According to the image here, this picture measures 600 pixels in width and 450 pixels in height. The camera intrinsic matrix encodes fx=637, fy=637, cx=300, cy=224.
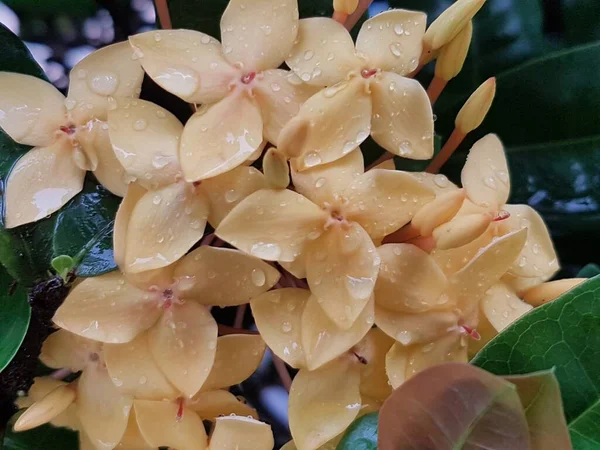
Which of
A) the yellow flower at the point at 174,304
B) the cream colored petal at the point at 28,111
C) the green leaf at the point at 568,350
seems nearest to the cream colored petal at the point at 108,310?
the yellow flower at the point at 174,304

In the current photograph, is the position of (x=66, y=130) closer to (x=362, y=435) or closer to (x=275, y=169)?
(x=275, y=169)

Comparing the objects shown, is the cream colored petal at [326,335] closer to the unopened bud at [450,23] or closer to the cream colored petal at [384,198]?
the cream colored petal at [384,198]

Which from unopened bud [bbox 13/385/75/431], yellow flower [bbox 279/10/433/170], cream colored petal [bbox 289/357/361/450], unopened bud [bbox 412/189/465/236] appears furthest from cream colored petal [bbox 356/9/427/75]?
unopened bud [bbox 13/385/75/431]

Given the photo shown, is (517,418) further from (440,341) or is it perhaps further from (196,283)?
(196,283)

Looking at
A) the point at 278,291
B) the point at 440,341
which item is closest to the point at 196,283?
the point at 278,291

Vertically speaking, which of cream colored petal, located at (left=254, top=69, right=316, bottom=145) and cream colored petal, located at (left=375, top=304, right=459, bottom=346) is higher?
cream colored petal, located at (left=254, top=69, right=316, bottom=145)

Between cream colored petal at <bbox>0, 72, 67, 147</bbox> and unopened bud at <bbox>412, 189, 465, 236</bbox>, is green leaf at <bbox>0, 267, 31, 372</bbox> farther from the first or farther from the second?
unopened bud at <bbox>412, 189, 465, 236</bbox>

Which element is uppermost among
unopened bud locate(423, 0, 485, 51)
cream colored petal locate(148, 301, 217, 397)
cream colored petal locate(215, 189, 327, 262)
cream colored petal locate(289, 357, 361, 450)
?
unopened bud locate(423, 0, 485, 51)
